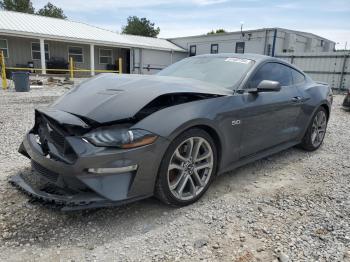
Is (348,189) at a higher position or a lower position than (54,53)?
lower

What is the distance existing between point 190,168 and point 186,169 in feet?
0.17

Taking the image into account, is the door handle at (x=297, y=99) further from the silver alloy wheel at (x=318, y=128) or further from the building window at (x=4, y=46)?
the building window at (x=4, y=46)

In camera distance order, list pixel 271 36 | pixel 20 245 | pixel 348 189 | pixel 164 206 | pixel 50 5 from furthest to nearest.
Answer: pixel 50 5
pixel 271 36
pixel 348 189
pixel 164 206
pixel 20 245

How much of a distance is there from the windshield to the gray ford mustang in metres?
0.01

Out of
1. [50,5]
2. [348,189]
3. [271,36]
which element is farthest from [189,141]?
[50,5]

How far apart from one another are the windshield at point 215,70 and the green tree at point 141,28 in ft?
159

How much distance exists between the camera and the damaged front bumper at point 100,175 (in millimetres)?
2199

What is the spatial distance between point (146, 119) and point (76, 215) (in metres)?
1.06

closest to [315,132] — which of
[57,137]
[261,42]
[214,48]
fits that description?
[57,137]

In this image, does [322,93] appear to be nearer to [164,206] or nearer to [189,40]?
[164,206]

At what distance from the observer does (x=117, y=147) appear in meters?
2.28

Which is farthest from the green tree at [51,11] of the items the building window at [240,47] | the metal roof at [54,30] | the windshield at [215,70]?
the windshield at [215,70]

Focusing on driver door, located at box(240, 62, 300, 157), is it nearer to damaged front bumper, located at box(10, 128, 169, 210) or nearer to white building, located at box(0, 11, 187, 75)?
damaged front bumper, located at box(10, 128, 169, 210)

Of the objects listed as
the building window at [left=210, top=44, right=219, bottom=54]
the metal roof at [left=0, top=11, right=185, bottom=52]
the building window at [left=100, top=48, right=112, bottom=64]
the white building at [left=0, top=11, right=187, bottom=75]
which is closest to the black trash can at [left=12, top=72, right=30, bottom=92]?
the white building at [left=0, top=11, right=187, bottom=75]
